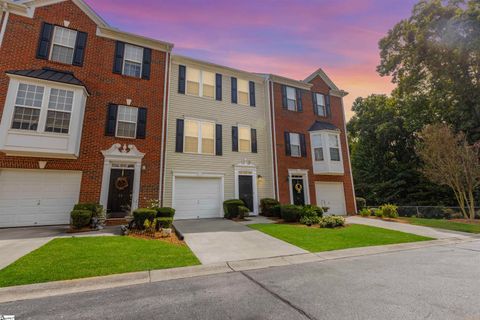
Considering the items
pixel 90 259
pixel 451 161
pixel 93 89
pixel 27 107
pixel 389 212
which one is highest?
pixel 93 89

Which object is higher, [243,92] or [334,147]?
[243,92]

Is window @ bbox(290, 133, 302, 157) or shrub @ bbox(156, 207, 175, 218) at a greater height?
window @ bbox(290, 133, 302, 157)

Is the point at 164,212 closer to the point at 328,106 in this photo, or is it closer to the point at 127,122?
the point at 127,122

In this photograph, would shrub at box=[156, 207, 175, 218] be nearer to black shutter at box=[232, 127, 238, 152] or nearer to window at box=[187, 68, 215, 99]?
black shutter at box=[232, 127, 238, 152]

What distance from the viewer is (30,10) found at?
10180 mm

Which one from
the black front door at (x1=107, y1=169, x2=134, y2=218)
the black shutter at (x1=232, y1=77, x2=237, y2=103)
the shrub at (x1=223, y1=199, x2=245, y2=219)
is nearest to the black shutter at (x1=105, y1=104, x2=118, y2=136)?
the black front door at (x1=107, y1=169, x2=134, y2=218)

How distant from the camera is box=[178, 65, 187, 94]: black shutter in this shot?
1311cm

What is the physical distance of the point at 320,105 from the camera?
17391mm

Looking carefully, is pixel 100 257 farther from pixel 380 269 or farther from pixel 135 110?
pixel 135 110

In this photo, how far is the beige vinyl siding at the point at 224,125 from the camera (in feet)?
40.2

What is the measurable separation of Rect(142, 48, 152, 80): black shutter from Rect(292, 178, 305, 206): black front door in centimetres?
1122

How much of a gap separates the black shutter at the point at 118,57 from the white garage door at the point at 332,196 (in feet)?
46.6

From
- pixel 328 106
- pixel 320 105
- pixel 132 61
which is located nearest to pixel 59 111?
pixel 132 61

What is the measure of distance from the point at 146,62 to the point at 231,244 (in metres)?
11.0
